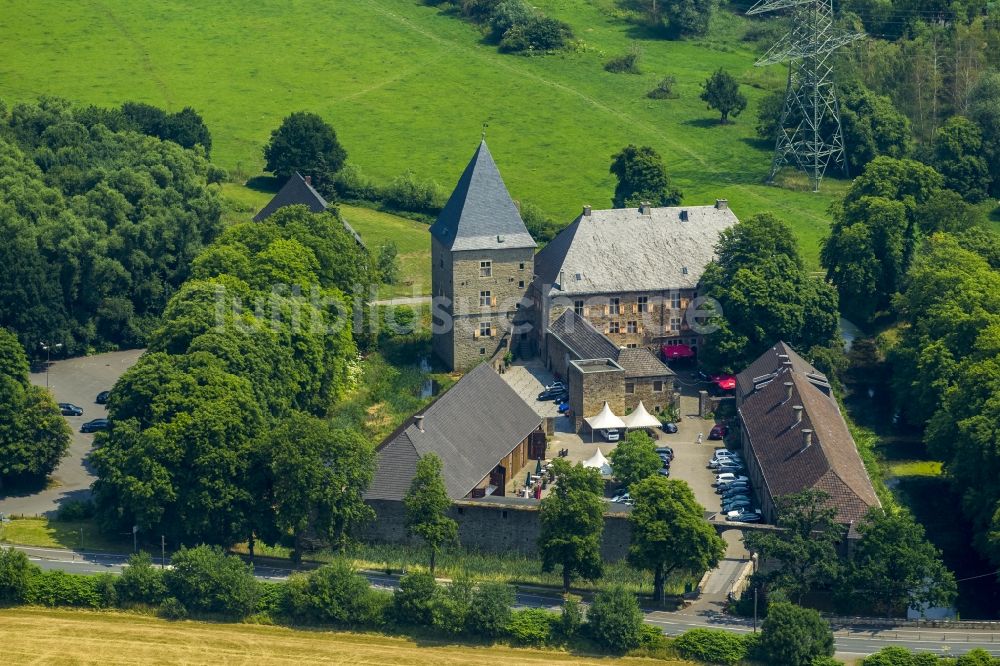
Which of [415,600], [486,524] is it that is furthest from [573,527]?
[415,600]

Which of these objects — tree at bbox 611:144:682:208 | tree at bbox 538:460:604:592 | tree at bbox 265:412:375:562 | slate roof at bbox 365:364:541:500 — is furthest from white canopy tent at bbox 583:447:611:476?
tree at bbox 611:144:682:208

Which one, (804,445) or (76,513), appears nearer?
(804,445)

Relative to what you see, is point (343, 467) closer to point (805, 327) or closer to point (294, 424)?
point (294, 424)

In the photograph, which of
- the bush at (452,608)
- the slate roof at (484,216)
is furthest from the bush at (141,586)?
the slate roof at (484,216)

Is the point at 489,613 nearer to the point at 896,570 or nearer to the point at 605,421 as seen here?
the point at 896,570

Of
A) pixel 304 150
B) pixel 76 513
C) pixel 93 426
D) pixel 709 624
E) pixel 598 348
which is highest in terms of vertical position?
pixel 304 150

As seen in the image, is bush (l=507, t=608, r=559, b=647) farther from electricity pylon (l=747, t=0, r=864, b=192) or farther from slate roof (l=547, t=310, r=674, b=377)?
electricity pylon (l=747, t=0, r=864, b=192)
